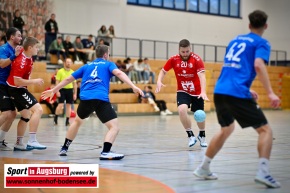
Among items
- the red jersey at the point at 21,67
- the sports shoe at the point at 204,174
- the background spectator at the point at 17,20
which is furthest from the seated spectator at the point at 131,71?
the sports shoe at the point at 204,174

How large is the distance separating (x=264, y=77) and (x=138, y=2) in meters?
32.0

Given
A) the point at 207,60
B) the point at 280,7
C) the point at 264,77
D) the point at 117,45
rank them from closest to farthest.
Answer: the point at 264,77 → the point at 117,45 → the point at 207,60 → the point at 280,7

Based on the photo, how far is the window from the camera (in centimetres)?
3971

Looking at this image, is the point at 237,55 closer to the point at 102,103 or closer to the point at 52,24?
the point at 102,103

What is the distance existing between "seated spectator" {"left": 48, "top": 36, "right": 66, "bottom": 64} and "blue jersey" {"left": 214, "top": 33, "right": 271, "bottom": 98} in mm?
23636

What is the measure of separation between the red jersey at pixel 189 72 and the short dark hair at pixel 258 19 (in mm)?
5222

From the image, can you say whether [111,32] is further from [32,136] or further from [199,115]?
[32,136]

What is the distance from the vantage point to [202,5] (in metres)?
42.9

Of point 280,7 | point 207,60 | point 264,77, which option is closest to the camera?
point 264,77

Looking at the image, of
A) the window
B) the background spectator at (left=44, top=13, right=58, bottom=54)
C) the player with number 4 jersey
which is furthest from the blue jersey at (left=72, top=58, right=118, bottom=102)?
the window

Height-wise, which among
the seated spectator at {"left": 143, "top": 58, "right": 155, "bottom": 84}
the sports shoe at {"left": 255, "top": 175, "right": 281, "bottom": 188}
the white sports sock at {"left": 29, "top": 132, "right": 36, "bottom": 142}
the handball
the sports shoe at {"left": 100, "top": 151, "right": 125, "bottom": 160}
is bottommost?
the sports shoe at {"left": 100, "top": 151, "right": 125, "bottom": 160}

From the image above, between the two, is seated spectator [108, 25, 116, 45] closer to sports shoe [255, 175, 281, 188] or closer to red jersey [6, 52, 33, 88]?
red jersey [6, 52, 33, 88]

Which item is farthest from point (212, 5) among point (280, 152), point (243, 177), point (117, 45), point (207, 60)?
point (243, 177)

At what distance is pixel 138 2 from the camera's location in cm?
3875
